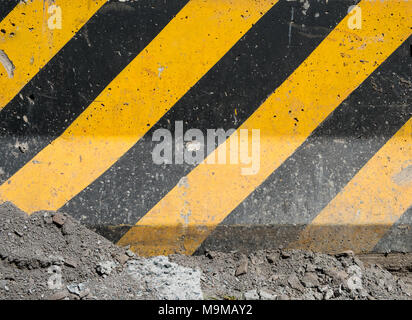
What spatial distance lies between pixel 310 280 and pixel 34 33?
65.9 inches

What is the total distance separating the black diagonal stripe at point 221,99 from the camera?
175 centimetres

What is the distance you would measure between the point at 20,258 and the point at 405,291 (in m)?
1.64

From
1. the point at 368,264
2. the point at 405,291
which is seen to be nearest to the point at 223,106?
the point at 368,264

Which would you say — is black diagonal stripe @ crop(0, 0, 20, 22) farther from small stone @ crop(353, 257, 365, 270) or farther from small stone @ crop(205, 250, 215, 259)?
small stone @ crop(353, 257, 365, 270)

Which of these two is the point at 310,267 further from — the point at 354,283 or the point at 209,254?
the point at 209,254

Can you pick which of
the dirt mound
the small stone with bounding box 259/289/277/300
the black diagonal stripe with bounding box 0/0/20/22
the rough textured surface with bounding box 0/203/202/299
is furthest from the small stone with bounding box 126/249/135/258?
the black diagonal stripe with bounding box 0/0/20/22

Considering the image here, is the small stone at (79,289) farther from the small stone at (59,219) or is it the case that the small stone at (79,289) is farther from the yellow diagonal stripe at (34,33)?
the yellow diagonal stripe at (34,33)

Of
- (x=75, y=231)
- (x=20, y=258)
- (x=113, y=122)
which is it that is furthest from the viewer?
(x=113, y=122)

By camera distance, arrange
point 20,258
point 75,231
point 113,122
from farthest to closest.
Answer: point 113,122 < point 75,231 < point 20,258

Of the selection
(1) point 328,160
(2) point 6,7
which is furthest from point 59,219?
(1) point 328,160

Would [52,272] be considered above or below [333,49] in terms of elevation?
below

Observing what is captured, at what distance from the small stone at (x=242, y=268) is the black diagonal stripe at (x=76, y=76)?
1.01 metres

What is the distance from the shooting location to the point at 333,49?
1.84 meters
